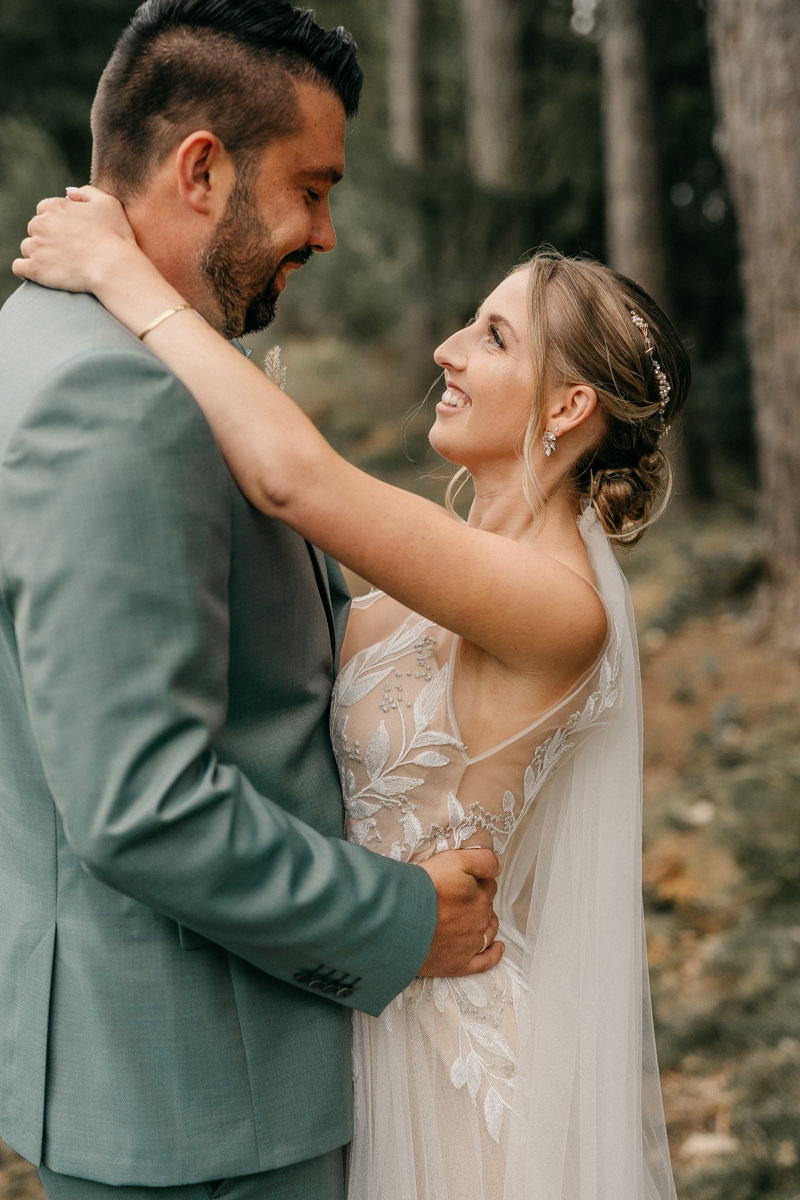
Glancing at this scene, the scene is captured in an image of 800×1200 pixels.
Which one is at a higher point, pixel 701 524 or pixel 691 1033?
pixel 701 524

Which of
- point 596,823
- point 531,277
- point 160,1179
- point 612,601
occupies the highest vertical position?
point 531,277

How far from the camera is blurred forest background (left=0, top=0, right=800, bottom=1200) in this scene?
429 centimetres

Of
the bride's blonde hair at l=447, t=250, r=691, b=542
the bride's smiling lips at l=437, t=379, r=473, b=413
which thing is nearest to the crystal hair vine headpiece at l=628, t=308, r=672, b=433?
the bride's blonde hair at l=447, t=250, r=691, b=542

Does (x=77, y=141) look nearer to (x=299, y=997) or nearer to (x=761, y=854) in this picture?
(x=761, y=854)

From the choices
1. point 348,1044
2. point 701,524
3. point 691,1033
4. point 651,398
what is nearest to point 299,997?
point 348,1044

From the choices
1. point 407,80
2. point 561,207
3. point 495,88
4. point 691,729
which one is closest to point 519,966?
point 691,729

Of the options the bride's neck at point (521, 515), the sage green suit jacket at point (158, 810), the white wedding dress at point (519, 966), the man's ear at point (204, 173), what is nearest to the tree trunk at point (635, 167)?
the bride's neck at point (521, 515)

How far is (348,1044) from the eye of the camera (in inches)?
73.3

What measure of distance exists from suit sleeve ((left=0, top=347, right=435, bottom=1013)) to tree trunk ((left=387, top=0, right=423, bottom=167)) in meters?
13.6

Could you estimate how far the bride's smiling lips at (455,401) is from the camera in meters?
2.35

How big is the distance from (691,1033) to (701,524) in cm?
601

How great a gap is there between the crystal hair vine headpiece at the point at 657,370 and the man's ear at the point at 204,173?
3.14 ft

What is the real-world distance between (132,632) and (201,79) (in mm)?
943

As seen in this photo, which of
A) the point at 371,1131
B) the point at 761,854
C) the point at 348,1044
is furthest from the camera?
the point at 761,854
